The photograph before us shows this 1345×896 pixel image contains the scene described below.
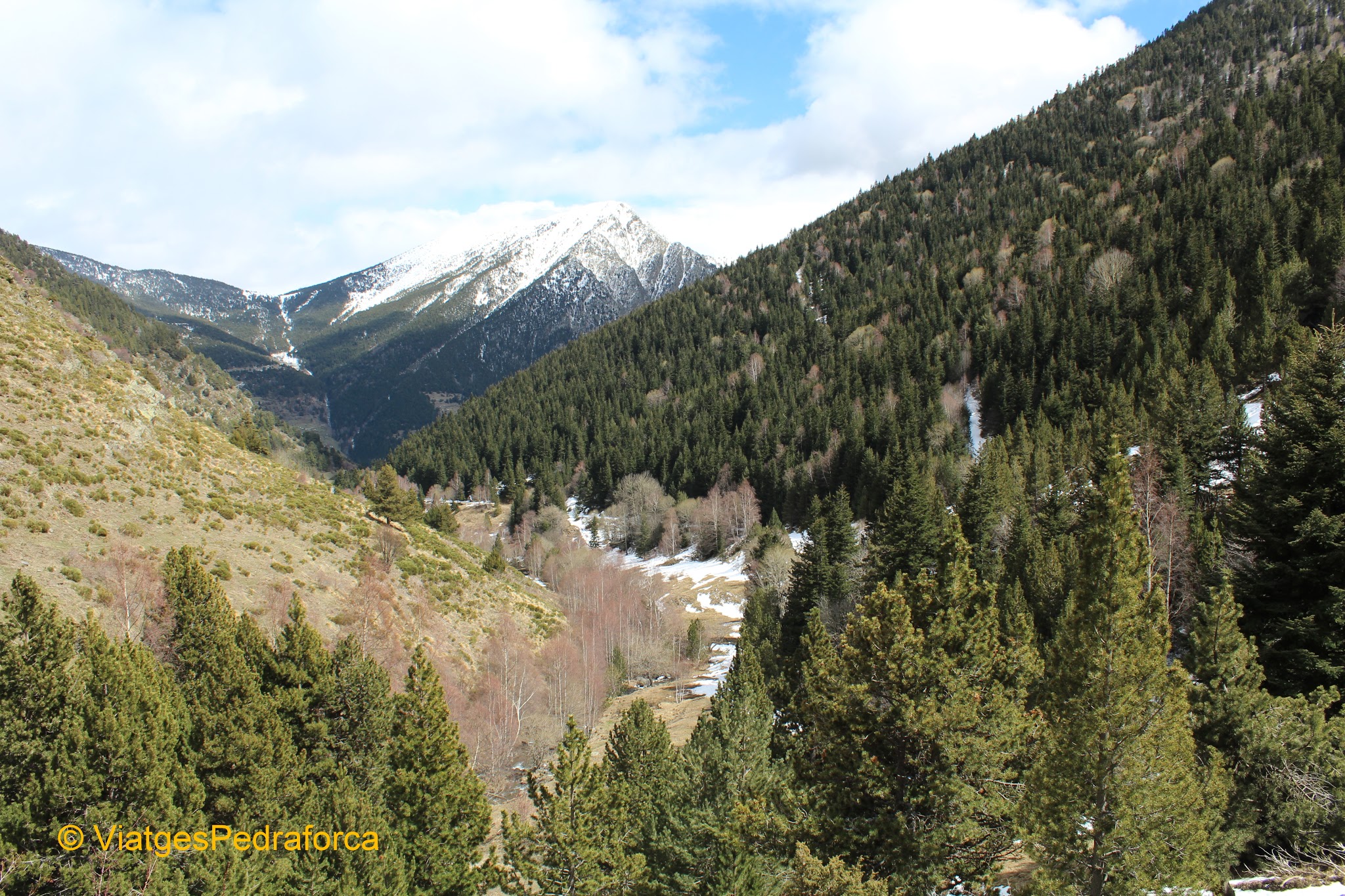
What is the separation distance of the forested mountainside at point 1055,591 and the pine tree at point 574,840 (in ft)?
0.32

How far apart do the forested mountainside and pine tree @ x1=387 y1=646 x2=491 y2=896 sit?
2.13m

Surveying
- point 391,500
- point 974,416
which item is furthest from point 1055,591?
point 974,416

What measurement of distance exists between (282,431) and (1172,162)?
9262 inches

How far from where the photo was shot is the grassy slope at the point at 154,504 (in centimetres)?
3241

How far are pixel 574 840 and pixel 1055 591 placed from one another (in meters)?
35.3

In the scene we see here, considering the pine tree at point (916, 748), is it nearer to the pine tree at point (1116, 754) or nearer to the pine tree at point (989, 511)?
the pine tree at point (1116, 754)

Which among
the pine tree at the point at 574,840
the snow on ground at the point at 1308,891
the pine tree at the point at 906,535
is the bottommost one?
the pine tree at the point at 574,840

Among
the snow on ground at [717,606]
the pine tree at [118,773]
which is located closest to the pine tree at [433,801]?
the pine tree at [118,773]

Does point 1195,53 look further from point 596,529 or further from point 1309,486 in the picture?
point 1309,486

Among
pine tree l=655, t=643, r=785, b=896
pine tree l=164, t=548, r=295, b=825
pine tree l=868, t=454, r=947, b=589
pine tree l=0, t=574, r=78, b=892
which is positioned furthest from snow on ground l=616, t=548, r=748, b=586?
pine tree l=0, t=574, r=78, b=892

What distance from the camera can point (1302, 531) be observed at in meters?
22.4

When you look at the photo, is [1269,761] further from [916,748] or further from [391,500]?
[391,500]

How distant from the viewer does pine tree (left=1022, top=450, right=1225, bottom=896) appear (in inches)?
502

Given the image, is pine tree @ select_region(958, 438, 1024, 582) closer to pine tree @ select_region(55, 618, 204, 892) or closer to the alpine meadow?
the alpine meadow
